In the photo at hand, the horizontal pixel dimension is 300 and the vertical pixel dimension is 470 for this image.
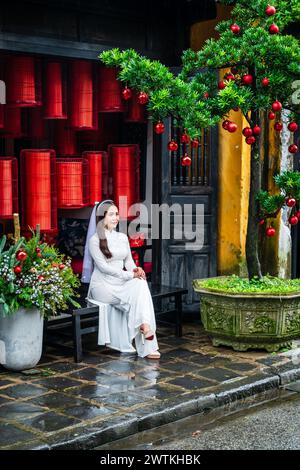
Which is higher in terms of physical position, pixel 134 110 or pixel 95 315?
pixel 134 110

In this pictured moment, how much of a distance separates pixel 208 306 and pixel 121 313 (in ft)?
3.62

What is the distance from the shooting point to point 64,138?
1160 cm

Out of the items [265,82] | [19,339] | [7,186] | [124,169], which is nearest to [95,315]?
[19,339]

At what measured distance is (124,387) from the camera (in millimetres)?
7930

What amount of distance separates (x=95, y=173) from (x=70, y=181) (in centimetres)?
50

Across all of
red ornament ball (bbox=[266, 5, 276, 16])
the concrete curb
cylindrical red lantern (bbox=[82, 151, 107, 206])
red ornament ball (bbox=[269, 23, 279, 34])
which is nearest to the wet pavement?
the concrete curb

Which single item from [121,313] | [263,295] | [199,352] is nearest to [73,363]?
[121,313]

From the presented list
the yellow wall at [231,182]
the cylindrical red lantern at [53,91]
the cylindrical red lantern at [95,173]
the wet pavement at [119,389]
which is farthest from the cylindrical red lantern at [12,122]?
the wet pavement at [119,389]

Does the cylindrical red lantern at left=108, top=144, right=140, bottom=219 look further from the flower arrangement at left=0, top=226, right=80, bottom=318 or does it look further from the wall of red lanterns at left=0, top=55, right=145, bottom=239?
the flower arrangement at left=0, top=226, right=80, bottom=318

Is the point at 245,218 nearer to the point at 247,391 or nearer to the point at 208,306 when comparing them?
the point at 208,306

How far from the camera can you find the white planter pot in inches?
327

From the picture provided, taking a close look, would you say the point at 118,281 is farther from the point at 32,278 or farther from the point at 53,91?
the point at 53,91

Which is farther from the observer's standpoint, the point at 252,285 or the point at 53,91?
the point at 53,91

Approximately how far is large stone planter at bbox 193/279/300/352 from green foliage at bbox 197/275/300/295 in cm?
7
